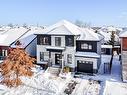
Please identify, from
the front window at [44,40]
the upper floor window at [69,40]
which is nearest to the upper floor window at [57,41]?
the upper floor window at [69,40]

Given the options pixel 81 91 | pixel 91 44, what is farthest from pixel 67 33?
pixel 81 91

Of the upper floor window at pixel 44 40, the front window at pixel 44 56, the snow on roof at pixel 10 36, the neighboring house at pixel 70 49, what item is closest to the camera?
the neighboring house at pixel 70 49

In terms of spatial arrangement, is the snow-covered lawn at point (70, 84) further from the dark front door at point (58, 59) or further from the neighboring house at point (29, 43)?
the neighboring house at point (29, 43)

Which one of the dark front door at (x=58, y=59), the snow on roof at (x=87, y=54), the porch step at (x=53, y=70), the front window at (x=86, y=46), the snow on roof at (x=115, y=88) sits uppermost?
the front window at (x=86, y=46)

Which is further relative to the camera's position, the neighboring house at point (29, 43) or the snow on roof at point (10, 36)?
the snow on roof at point (10, 36)

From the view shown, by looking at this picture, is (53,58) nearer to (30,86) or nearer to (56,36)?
(56,36)

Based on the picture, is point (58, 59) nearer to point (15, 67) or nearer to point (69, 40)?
point (69, 40)

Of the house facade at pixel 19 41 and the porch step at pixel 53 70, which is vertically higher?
the house facade at pixel 19 41

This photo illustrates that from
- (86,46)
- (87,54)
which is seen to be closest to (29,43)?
(86,46)
